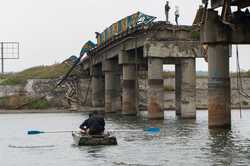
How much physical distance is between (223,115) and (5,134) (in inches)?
735

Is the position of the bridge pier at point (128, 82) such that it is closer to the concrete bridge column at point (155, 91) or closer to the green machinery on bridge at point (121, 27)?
the green machinery on bridge at point (121, 27)

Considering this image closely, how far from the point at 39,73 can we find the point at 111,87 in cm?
4086

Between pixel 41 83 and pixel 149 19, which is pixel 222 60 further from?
pixel 41 83

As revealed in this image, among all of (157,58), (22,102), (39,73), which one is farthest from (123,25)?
(39,73)

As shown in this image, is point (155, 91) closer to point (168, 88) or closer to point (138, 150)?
point (138, 150)

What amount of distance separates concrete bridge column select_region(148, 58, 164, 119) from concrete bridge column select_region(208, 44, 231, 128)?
2081 centimetres

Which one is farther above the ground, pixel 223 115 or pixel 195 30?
pixel 195 30

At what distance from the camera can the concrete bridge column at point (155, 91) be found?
242 feet

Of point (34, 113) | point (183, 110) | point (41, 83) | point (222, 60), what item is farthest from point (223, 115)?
point (41, 83)

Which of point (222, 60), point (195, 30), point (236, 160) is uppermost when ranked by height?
point (195, 30)

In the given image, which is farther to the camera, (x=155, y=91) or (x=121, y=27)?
(x=121, y=27)

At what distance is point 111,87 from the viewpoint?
98.2 metres

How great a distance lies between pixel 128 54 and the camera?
8706cm

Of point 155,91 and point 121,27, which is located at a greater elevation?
point 121,27
